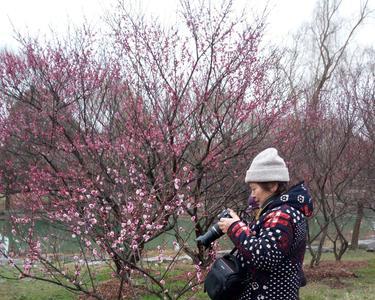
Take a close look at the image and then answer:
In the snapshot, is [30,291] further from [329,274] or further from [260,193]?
[260,193]

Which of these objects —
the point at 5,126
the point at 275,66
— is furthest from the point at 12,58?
the point at 275,66

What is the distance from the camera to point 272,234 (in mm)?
2082

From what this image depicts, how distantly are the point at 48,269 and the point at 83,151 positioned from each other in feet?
10.6

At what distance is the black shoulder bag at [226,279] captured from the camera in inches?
86.1

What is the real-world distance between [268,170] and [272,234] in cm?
33

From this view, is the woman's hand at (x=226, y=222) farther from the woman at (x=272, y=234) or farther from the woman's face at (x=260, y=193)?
the woman's face at (x=260, y=193)

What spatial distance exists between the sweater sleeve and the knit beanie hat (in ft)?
0.63

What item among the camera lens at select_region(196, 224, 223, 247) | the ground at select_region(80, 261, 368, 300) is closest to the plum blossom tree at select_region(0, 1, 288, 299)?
the ground at select_region(80, 261, 368, 300)

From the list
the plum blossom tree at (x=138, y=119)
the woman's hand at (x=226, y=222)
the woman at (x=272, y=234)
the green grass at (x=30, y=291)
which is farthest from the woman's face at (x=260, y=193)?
the green grass at (x=30, y=291)

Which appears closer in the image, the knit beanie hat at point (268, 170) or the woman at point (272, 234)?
the woman at point (272, 234)

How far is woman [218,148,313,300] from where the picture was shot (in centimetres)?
208

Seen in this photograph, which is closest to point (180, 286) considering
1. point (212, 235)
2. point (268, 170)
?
point (212, 235)

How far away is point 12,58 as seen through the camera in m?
8.33

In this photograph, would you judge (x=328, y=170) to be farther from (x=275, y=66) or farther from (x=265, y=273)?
(x=265, y=273)
